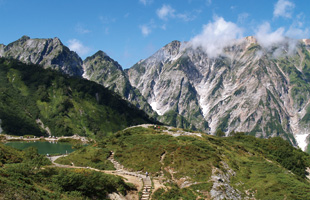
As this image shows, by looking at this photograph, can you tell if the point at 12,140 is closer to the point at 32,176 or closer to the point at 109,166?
the point at 109,166

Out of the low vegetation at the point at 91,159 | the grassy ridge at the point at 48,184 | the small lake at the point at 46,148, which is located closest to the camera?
the grassy ridge at the point at 48,184

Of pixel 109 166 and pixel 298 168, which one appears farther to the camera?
pixel 298 168

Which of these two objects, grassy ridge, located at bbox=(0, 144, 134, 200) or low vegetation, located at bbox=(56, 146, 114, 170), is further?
low vegetation, located at bbox=(56, 146, 114, 170)

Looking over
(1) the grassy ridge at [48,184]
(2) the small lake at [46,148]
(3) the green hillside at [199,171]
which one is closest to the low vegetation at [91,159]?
(3) the green hillside at [199,171]

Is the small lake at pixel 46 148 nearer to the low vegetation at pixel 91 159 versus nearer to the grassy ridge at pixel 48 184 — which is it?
the low vegetation at pixel 91 159

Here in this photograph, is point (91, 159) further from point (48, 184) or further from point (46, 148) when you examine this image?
point (46, 148)

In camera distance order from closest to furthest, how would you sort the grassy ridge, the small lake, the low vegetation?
the grassy ridge
the low vegetation
the small lake

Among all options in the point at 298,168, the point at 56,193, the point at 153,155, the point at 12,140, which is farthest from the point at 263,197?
the point at 12,140

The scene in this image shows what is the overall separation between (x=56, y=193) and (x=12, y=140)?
17896 centimetres

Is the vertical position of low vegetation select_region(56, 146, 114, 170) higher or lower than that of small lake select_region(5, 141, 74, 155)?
higher

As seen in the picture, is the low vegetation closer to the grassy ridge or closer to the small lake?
the grassy ridge

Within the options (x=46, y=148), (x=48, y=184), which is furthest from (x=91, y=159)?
(x=46, y=148)

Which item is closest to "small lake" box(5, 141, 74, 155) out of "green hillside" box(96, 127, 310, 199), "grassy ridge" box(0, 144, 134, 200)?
"green hillside" box(96, 127, 310, 199)

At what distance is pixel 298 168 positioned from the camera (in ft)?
346
